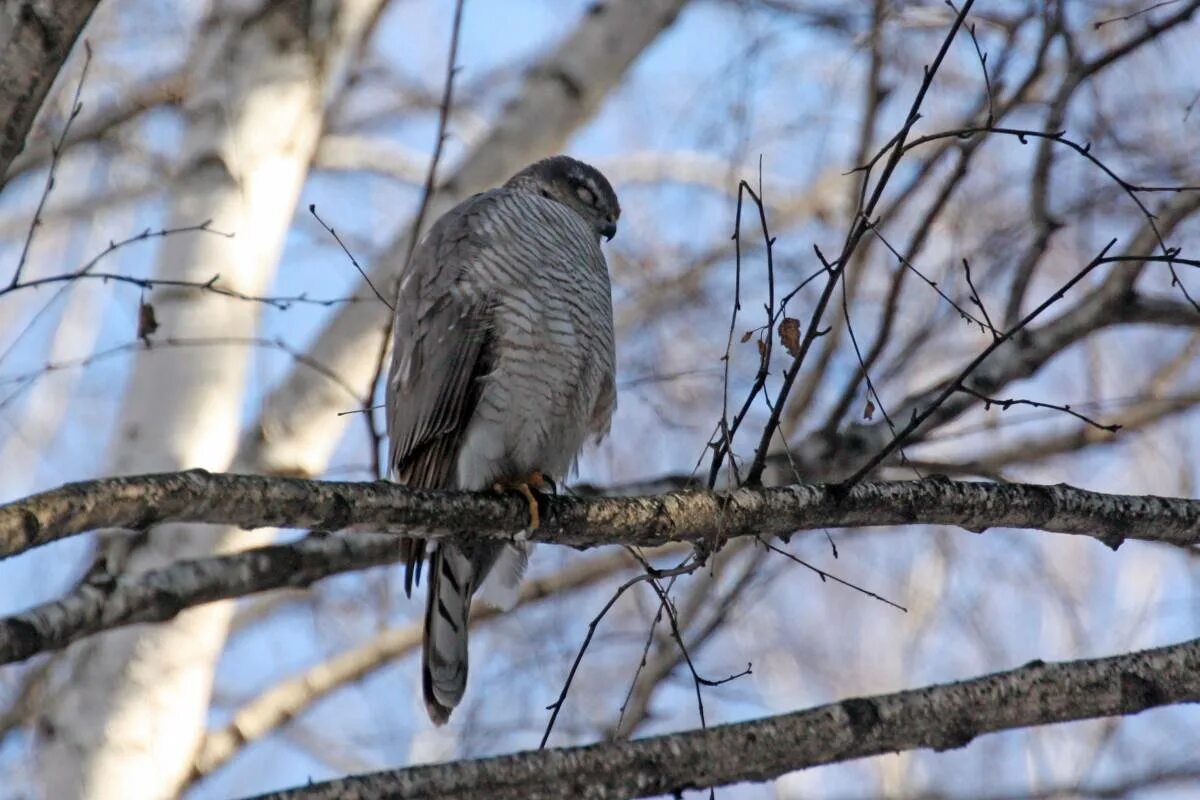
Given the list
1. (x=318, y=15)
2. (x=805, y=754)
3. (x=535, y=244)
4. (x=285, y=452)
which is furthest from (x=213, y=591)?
(x=318, y=15)

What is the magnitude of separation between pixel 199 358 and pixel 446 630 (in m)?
1.29

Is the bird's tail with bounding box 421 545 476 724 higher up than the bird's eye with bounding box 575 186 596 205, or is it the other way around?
the bird's eye with bounding box 575 186 596 205

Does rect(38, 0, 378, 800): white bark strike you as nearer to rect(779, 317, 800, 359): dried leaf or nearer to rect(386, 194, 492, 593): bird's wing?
rect(386, 194, 492, 593): bird's wing

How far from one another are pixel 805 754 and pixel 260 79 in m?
3.31

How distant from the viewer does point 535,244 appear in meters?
4.09

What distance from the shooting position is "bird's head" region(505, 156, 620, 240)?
189 inches

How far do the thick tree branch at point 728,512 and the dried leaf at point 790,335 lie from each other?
29cm

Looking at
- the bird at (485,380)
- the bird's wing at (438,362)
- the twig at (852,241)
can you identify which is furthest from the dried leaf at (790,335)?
the bird's wing at (438,362)

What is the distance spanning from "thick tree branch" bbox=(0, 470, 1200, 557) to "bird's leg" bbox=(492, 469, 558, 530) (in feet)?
0.07

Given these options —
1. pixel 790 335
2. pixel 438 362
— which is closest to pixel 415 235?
pixel 438 362

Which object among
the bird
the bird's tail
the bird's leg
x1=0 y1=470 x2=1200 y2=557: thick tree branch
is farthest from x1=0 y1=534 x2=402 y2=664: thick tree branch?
x1=0 y1=470 x2=1200 y2=557: thick tree branch

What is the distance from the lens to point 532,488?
11.7 feet

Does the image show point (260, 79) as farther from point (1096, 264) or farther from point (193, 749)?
point (1096, 264)

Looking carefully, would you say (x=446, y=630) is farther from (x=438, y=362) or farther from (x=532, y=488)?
(x=438, y=362)
